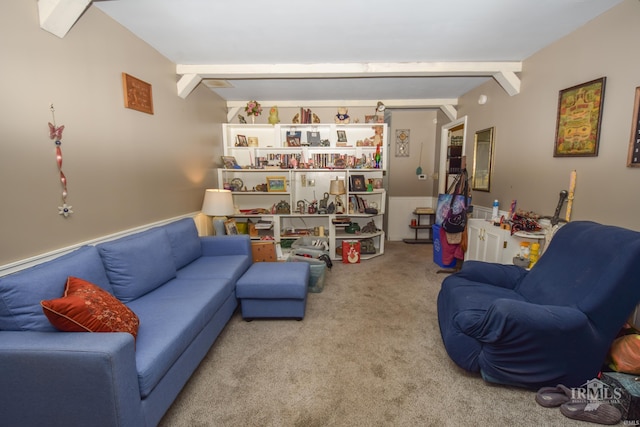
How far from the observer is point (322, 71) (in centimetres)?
317

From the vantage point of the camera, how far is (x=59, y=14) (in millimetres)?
1728

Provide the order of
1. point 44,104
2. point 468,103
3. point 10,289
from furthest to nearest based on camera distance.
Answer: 1. point 468,103
2. point 44,104
3. point 10,289

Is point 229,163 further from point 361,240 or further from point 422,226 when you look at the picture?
point 422,226

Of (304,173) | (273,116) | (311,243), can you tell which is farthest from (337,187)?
(273,116)

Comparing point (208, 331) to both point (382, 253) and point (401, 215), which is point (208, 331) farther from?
point (401, 215)

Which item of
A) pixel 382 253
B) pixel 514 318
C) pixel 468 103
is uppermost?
pixel 468 103

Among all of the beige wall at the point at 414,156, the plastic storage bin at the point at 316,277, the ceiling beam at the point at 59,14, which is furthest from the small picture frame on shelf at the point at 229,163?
the beige wall at the point at 414,156

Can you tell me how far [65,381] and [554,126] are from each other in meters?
3.84

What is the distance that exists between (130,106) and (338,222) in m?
2.97

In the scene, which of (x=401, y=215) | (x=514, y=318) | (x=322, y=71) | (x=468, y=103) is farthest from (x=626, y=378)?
(x=401, y=215)

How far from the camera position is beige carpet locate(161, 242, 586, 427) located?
1.50m

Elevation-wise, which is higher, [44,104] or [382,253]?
[44,104]

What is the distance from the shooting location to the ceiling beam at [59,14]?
1685mm

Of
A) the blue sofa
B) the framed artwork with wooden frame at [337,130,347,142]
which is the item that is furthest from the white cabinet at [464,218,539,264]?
the blue sofa
